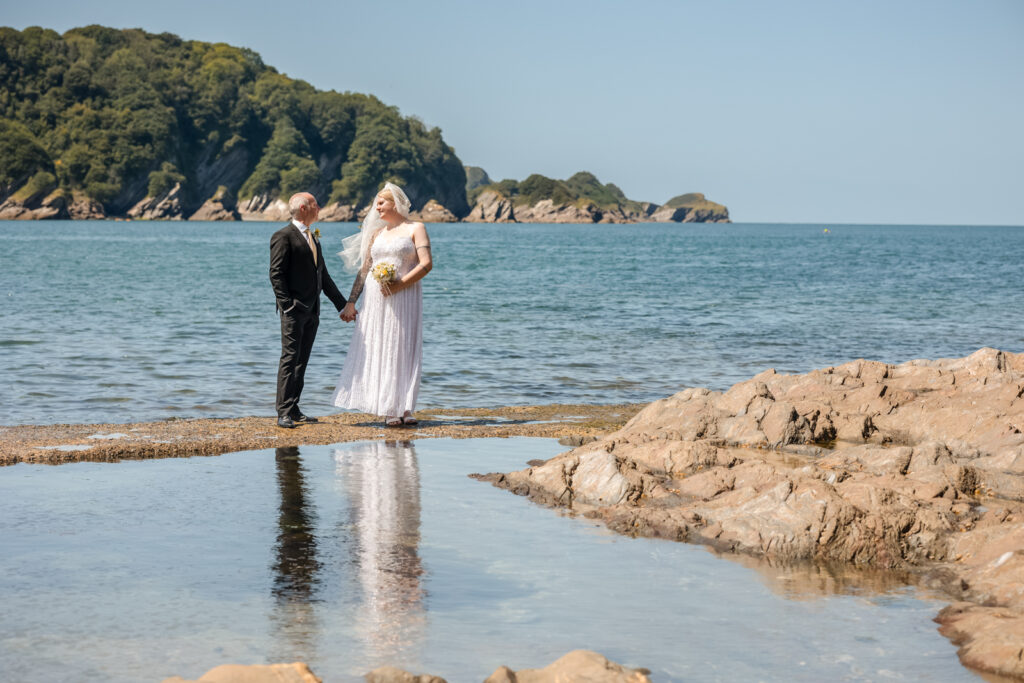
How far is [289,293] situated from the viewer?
9.11 m

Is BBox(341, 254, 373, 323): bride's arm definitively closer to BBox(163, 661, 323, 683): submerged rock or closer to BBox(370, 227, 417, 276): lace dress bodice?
BBox(370, 227, 417, 276): lace dress bodice

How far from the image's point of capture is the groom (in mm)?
9039

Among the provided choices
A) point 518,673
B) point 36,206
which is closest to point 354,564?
point 518,673

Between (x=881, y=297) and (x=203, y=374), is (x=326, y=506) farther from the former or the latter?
(x=881, y=297)

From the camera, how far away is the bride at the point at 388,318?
912 centimetres

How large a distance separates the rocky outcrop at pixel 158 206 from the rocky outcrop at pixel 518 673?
15799cm

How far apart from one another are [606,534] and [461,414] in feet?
15.6

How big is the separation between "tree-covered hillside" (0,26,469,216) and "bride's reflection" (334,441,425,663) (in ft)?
466

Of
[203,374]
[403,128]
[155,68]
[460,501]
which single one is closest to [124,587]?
[460,501]

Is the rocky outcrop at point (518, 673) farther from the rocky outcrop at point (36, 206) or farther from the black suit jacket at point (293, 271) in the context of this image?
the rocky outcrop at point (36, 206)

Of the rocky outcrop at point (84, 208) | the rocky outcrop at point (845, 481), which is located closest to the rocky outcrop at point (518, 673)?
the rocky outcrop at point (845, 481)

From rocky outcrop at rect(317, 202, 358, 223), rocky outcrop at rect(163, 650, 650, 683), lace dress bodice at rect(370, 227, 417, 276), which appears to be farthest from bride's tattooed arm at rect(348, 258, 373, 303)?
rocky outcrop at rect(317, 202, 358, 223)

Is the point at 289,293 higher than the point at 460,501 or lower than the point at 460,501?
higher

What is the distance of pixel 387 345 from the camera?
9.17 meters
